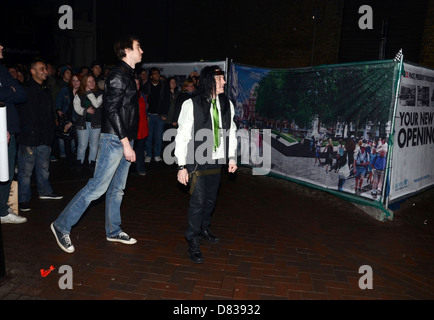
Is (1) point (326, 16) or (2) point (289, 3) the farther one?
(2) point (289, 3)

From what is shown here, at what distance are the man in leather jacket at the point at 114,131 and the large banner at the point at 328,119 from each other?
370cm

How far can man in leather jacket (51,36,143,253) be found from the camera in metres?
3.88

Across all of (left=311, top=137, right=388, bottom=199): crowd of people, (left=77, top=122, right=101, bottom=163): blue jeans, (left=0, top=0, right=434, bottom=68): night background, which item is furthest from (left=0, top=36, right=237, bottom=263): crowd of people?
(left=0, top=0, right=434, bottom=68): night background

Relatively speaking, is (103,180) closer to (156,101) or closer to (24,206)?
(24,206)

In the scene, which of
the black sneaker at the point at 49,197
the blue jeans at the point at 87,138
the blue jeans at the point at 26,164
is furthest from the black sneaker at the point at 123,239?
the blue jeans at the point at 87,138

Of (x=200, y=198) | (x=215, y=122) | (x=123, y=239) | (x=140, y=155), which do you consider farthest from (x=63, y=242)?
(x=140, y=155)

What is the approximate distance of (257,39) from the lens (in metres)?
13.9

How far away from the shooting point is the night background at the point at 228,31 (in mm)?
10954

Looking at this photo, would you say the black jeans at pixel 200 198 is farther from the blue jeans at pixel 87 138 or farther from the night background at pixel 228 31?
the night background at pixel 228 31

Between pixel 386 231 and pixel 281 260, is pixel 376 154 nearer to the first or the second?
pixel 386 231

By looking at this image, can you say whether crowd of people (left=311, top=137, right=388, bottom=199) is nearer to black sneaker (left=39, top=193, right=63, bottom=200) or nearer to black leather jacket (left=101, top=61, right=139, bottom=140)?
black leather jacket (left=101, top=61, right=139, bottom=140)
